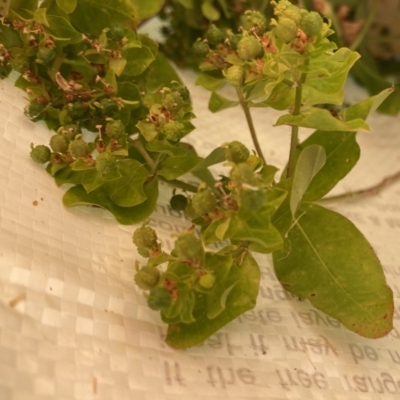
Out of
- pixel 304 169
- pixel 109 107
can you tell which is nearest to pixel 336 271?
pixel 304 169

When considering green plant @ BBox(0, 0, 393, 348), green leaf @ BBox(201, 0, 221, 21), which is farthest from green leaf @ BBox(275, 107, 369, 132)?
green leaf @ BBox(201, 0, 221, 21)

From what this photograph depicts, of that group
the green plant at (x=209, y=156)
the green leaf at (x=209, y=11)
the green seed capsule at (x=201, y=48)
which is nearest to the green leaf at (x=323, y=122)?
the green plant at (x=209, y=156)

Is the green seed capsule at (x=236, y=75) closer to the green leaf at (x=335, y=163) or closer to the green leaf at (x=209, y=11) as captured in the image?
the green leaf at (x=335, y=163)

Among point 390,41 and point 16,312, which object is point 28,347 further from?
point 390,41

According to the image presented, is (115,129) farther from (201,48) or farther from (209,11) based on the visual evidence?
(209,11)

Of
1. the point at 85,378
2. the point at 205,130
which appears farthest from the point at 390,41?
the point at 85,378
